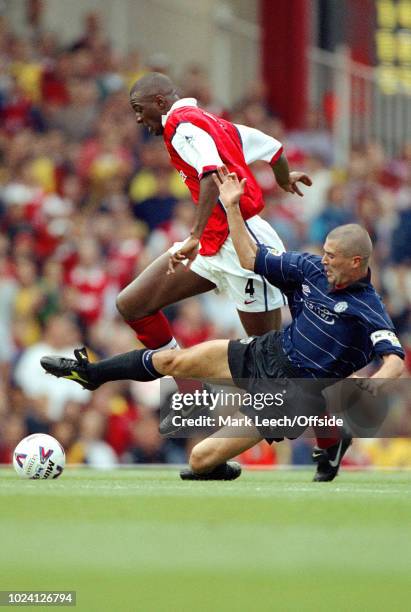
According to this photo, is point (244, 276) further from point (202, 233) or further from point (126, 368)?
point (126, 368)

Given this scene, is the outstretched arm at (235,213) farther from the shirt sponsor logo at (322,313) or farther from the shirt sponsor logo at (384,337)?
the shirt sponsor logo at (384,337)

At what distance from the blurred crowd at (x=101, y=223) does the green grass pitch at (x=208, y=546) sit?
5.26 metres

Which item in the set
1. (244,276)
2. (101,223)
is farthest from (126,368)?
(101,223)

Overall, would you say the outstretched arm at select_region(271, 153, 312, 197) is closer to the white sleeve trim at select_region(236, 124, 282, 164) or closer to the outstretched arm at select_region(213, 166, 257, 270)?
the white sleeve trim at select_region(236, 124, 282, 164)

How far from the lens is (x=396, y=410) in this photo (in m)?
13.6

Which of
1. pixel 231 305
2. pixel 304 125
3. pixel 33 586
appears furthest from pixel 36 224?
pixel 33 586

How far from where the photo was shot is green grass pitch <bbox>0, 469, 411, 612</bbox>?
5543 mm

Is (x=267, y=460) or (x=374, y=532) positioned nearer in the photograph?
(x=374, y=532)

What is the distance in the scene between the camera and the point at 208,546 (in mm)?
6500

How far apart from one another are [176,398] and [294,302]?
1036 mm

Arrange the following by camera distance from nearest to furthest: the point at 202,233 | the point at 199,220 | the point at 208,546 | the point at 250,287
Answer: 1. the point at 208,546
2. the point at 199,220
3. the point at 202,233
4. the point at 250,287

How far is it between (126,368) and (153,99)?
162cm

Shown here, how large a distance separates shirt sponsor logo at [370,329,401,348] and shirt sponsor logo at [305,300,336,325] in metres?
0.32

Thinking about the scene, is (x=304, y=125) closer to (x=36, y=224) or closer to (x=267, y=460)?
(x=36, y=224)
